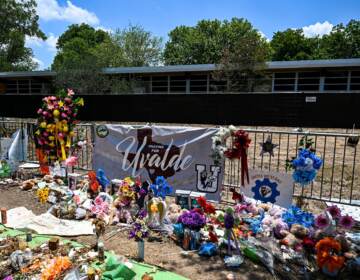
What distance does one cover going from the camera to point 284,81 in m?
23.0

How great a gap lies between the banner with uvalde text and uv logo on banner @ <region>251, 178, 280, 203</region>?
56cm

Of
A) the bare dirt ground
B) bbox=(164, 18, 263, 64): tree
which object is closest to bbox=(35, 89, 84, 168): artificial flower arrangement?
the bare dirt ground

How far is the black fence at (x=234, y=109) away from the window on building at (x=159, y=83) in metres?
10.4

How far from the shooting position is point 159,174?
561 cm

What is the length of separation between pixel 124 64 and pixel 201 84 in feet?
33.5

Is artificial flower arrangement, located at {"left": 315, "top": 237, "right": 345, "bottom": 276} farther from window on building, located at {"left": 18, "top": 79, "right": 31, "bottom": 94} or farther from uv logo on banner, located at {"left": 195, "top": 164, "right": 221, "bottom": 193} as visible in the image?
window on building, located at {"left": 18, "top": 79, "right": 31, "bottom": 94}

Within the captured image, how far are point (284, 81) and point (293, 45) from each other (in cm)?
2940

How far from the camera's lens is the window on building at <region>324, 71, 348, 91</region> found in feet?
70.9

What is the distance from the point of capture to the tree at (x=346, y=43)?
44.6 meters

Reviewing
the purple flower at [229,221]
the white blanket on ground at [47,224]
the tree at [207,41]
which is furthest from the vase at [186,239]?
the tree at [207,41]

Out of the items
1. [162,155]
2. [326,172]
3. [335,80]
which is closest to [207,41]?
[335,80]

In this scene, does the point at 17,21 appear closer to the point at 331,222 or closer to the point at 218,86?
the point at 218,86

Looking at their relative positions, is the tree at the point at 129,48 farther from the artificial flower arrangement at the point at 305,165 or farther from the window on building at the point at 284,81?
the artificial flower arrangement at the point at 305,165

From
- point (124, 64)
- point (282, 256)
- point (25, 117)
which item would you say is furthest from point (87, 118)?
point (124, 64)
